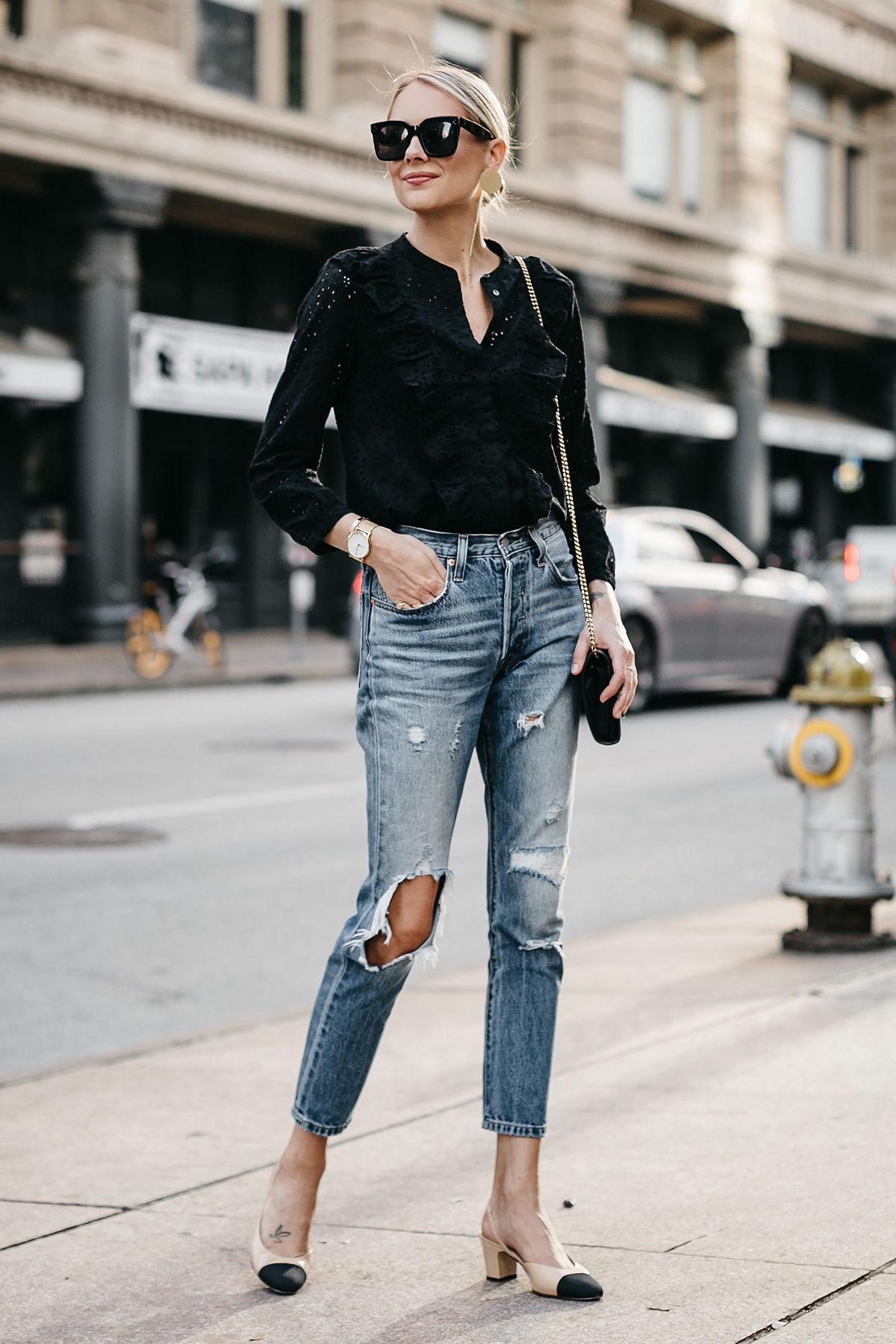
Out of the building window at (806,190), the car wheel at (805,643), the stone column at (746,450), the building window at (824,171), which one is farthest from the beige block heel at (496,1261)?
the building window at (806,190)

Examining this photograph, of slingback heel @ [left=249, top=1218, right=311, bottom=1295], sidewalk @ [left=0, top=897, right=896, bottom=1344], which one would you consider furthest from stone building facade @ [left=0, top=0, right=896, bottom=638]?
slingback heel @ [left=249, top=1218, right=311, bottom=1295]

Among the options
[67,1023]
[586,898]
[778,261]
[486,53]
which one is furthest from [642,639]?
[778,261]

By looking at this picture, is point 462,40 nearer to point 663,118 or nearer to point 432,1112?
point 663,118

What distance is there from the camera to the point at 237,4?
2361 cm

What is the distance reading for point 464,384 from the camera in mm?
3131

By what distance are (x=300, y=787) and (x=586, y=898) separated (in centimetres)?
337

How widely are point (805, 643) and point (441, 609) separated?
48.1 ft

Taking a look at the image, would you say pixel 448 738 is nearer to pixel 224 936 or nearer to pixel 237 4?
pixel 224 936

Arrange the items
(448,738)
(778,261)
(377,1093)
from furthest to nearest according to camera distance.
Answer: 1. (778,261)
2. (377,1093)
3. (448,738)

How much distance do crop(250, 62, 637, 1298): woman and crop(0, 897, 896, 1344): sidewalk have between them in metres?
0.16

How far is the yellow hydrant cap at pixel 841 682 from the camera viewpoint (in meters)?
6.12

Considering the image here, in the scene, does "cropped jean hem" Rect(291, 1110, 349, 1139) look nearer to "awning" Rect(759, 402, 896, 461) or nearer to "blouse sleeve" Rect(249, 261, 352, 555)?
"blouse sleeve" Rect(249, 261, 352, 555)

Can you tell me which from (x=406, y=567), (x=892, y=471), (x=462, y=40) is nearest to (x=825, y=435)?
(x=892, y=471)

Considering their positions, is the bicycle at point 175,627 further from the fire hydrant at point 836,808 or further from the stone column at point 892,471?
the stone column at point 892,471
